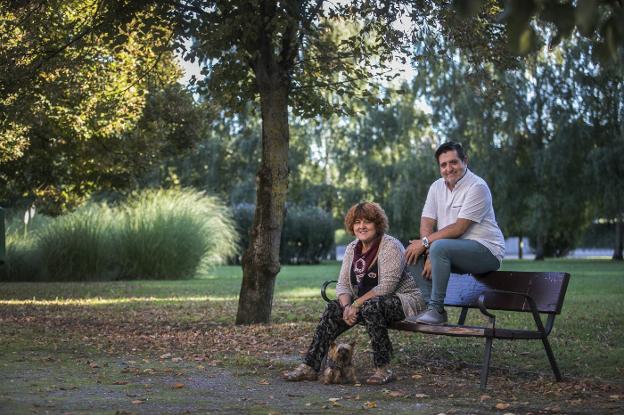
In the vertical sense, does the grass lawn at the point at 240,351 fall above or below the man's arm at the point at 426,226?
below

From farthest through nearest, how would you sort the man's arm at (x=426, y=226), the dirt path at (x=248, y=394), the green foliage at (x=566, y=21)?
the man's arm at (x=426, y=226), the dirt path at (x=248, y=394), the green foliage at (x=566, y=21)

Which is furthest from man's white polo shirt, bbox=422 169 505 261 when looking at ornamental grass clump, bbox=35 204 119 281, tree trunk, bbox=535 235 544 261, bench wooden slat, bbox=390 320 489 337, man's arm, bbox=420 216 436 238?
tree trunk, bbox=535 235 544 261

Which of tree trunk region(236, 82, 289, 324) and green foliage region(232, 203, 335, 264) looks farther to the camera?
green foliage region(232, 203, 335, 264)

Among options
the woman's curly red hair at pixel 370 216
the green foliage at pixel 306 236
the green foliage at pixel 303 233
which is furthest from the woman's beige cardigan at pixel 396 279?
the green foliage at pixel 306 236

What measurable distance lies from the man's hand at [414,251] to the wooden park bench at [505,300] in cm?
57

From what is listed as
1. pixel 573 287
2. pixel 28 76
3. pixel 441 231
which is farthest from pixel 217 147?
pixel 441 231

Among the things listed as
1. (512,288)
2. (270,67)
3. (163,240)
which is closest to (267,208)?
(270,67)

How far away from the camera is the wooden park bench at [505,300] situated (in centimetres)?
718

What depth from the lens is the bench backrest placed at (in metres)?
7.41

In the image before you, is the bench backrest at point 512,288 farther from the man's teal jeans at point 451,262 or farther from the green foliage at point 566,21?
the green foliage at point 566,21

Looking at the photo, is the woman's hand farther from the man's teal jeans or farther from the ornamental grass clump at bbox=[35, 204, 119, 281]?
the ornamental grass clump at bbox=[35, 204, 119, 281]

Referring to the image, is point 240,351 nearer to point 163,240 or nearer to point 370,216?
point 370,216

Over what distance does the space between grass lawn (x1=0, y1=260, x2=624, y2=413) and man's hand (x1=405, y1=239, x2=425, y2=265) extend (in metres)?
0.93

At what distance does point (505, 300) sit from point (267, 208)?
4.90 metres
